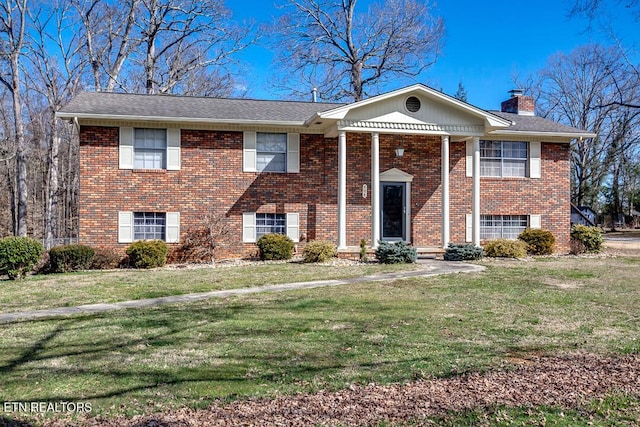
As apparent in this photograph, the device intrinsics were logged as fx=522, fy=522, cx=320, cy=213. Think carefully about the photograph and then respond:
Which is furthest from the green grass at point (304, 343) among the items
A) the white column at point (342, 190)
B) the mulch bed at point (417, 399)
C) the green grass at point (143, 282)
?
the white column at point (342, 190)

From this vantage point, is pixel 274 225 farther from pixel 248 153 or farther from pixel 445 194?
pixel 445 194

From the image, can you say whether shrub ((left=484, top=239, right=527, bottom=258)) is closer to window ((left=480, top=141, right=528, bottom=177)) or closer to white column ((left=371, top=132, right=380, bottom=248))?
window ((left=480, top=141, right=528, bottom=177))

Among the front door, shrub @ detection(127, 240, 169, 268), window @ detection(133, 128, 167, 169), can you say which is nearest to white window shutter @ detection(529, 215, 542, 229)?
the front door

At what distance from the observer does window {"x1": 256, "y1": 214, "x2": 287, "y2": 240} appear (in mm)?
16594

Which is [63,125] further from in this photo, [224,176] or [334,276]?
[334,276]

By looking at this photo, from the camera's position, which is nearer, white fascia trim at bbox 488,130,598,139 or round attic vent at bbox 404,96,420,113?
round attic vent at bbox 404,96,420,113

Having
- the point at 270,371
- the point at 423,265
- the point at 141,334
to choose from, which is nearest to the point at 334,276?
the point at 423,265

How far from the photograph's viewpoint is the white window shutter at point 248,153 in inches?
644

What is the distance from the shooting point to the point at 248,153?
16.4 m

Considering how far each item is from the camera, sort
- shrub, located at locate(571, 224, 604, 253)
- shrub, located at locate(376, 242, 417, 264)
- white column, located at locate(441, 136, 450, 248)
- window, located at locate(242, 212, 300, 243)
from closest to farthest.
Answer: shrub, located at locate(376, 242, 417, 264) < white column, located at locate(441, 136, 450, 248) < window, located at locate(242, 212, 300, 243) < shrub, located at locate(571, 224, 604, 253)

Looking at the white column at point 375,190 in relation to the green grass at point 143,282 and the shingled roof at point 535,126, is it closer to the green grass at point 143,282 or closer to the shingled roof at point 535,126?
the green grass at point 143,282

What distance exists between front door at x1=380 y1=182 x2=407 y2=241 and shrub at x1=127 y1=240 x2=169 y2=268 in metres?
7.07

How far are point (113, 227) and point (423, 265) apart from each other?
360 inches

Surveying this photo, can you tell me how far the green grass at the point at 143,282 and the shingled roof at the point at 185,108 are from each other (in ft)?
15.4
